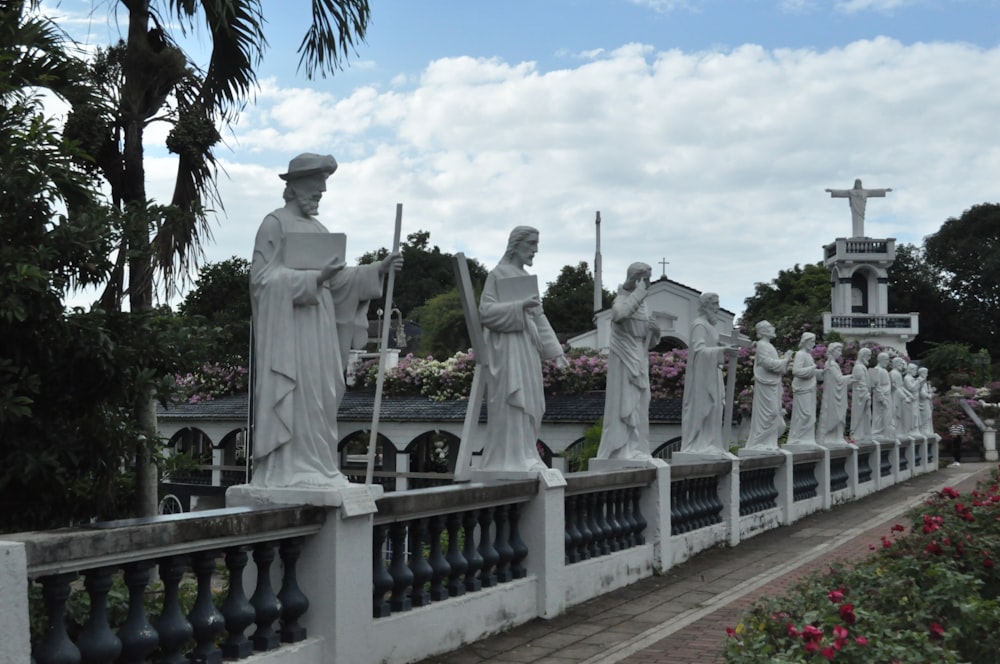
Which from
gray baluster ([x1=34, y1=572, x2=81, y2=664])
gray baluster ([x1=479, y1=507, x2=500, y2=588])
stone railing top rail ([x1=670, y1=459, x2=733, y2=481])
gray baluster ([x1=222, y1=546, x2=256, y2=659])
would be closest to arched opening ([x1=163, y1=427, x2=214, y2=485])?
stone railing top rail ([x1=670, y1=459, x2=733, y2=481])

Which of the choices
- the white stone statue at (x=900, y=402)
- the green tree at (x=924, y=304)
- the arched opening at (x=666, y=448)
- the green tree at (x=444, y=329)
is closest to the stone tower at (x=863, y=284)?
the green tree at (x=924, y=304)

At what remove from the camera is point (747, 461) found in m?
14.1

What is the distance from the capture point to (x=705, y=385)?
1327 centimetres

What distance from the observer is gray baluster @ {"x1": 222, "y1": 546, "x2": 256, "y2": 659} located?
207 inches

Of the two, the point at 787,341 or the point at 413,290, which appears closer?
the point at 787,341

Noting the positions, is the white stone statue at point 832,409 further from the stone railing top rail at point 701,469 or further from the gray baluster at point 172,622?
the gray baluster at point 172,622

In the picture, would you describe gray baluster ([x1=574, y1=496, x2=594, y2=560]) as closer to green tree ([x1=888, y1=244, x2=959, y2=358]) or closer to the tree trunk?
the tree trunk

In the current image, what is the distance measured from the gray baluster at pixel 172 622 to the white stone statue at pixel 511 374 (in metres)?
3.86

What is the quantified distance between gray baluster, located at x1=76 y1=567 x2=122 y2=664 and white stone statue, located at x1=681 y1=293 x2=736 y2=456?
945 cm

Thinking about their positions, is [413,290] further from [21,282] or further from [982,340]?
[21,282]

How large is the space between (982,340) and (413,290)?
36.7 m

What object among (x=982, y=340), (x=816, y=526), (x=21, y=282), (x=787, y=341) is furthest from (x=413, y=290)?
(x=21, y=282)

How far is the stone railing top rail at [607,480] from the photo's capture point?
9109 mm

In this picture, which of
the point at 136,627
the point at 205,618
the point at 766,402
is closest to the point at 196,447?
the point at 766,402
